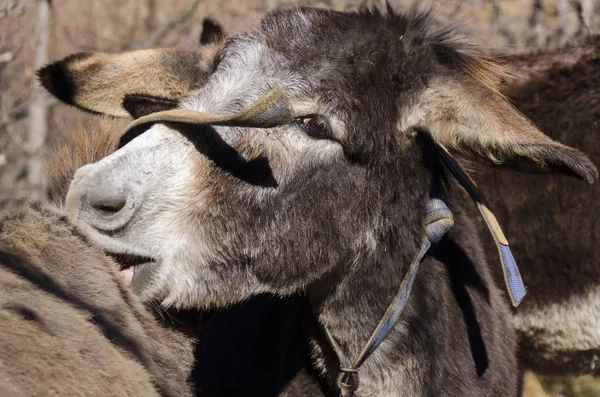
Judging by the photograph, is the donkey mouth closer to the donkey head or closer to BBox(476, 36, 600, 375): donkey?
the donkey head

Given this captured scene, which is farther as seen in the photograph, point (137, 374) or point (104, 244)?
point (104, 244)

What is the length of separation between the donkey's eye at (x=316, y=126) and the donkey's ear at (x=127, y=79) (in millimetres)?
667

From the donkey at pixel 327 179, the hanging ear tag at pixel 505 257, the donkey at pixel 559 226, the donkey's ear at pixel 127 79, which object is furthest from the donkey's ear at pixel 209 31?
the donkey at pixel 559 226

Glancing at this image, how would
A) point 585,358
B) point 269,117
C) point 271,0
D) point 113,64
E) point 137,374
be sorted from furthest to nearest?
point 271,0 → point 585,358 → point 113,64 → point 269,117 → point 137,374

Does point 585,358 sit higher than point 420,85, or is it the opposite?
point 420,85

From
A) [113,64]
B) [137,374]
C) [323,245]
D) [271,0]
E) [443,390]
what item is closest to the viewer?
[137,374]

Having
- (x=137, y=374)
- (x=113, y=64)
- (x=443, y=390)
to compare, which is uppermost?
(x=113, y=64)

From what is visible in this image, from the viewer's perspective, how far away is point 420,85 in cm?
312

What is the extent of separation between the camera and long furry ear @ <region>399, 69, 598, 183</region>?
2818mm

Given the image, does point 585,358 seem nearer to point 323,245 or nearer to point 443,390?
point 443,390

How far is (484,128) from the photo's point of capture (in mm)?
2951

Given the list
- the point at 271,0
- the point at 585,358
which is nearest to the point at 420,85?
the point at 585,358

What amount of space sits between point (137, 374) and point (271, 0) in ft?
22.9

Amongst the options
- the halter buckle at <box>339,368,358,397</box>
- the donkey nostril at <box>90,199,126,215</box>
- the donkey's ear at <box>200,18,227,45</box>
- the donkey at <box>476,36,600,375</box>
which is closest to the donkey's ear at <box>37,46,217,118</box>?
the donkey nostril at <box>90,199,126,215</box>
